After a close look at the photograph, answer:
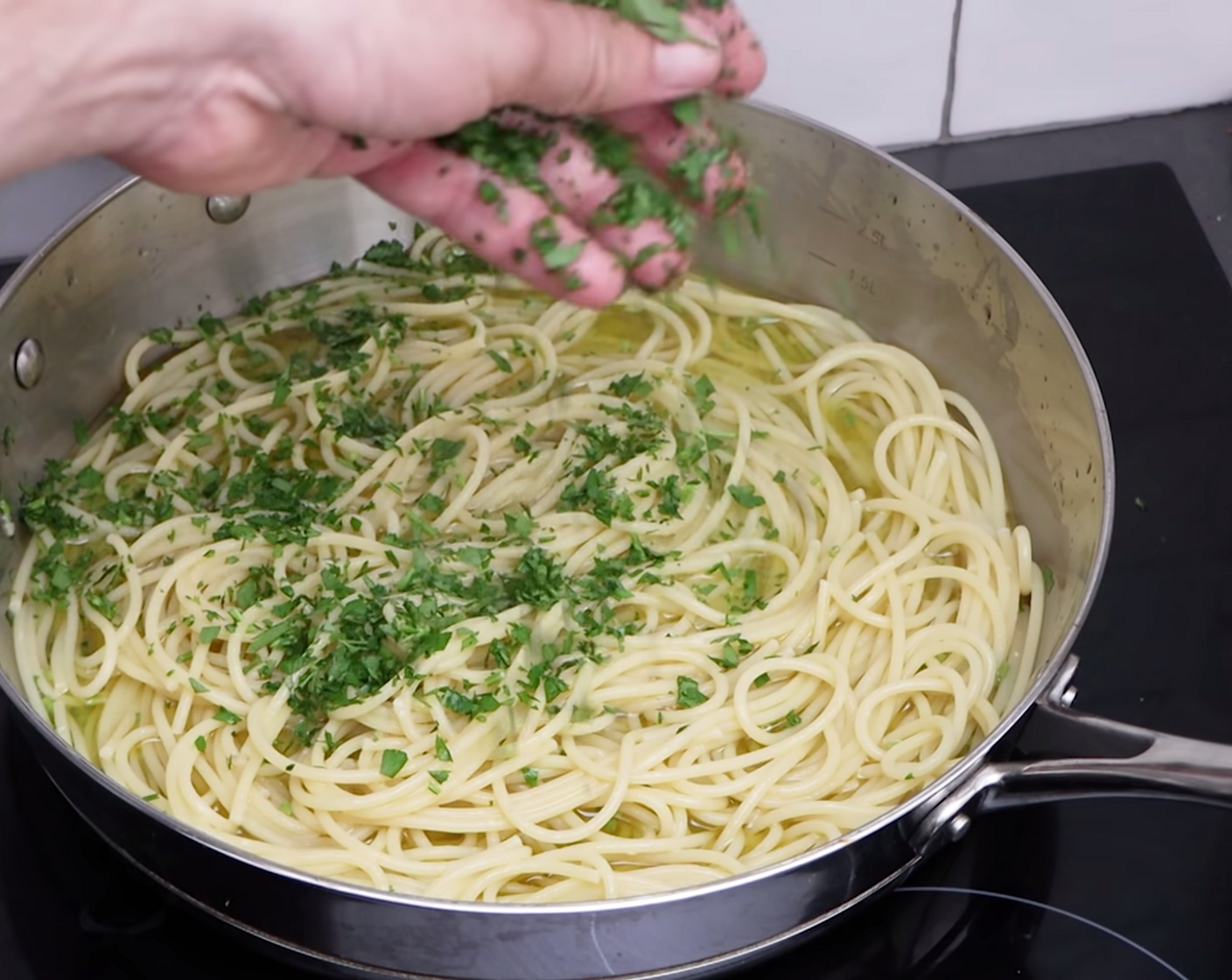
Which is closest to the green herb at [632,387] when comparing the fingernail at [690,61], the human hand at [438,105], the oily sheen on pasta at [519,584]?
the oily sheen on pasta at [519,584]

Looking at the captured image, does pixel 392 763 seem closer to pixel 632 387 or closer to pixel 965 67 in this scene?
pixel 632 387

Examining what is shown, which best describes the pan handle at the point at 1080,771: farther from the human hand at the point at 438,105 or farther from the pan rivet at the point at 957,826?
the human hand at the point at 438,105

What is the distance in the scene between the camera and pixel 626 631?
2332mm

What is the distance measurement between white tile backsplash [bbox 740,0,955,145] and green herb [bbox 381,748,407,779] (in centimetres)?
160

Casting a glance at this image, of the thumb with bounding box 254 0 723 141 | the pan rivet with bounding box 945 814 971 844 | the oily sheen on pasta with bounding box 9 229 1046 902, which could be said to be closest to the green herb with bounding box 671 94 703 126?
the thumb with bounding box 254 0 723 141

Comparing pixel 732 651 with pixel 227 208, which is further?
pixel 227 208

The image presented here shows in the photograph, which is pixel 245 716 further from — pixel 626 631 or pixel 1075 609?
pixel 1075 609

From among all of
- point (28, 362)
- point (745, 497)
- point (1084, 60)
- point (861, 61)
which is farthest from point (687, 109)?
point (1084, 60)

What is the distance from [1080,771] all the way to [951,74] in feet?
5.85

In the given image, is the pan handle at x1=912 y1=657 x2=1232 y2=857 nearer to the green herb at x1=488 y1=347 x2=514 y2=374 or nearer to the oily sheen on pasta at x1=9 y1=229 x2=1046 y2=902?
the oily sheen on pasta at x1=9 y1=229 x2=1046 y2=902

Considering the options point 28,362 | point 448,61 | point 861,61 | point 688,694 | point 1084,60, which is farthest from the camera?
point 1084,60

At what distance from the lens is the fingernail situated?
1.73 meters

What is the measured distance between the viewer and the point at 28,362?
97.2 inches

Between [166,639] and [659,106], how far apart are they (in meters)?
1.17
